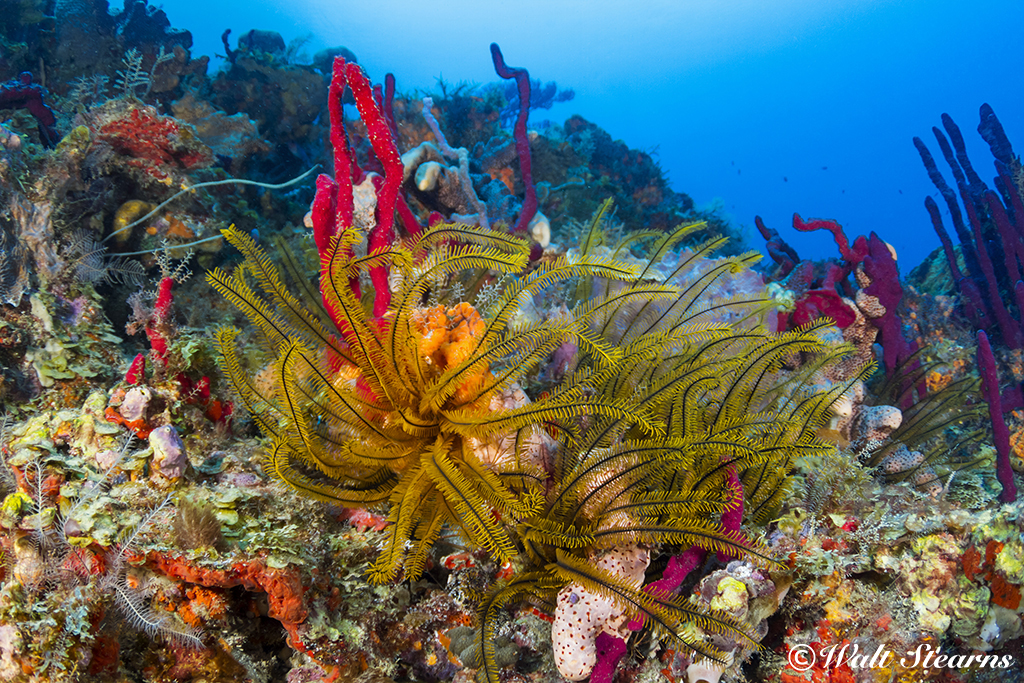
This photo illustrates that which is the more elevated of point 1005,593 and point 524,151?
point 524,151

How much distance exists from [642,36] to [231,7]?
248ft

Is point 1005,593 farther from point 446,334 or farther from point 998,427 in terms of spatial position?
point 446,334

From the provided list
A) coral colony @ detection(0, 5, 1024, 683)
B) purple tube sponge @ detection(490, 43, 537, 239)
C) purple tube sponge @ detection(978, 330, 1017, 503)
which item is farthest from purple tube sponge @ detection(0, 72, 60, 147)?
purple tube sponge @ detection(978, 330, 1017, 503)

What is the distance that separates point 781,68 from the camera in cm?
10069

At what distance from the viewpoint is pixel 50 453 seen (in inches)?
88.4

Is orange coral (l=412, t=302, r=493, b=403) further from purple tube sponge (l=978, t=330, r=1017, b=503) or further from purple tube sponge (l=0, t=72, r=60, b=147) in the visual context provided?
purple tube sponge (l=0, t=72, r=60, b=147)

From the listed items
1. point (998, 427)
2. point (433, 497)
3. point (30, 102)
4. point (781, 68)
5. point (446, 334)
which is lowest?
point (433, 497)

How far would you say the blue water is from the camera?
80.8 meters

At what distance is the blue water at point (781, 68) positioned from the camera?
80.8 meters

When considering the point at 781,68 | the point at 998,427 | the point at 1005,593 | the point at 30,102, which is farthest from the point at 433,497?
the point at 781,68

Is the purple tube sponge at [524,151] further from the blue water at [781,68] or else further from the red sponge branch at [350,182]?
the blue water at [781,68]

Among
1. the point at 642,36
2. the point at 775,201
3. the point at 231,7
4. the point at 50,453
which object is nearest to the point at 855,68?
the point at 775,201

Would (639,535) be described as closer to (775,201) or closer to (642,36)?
(642,36)

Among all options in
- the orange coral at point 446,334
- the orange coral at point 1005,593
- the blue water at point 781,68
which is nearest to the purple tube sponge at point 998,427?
the orange coral at point 1005,593
